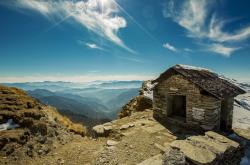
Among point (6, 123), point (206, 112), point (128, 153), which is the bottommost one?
point (128, 153)

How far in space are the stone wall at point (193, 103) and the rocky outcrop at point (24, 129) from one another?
6.86m

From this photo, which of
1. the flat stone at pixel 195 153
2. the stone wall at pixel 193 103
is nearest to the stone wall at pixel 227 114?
the stone wall at pixel 193 103

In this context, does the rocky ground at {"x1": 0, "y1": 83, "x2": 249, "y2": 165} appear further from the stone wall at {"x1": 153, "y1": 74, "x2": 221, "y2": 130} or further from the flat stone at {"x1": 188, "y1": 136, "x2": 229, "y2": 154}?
the stone wall at {"x1": 153, "y1": 74, "x2": 221, "y2": 130}

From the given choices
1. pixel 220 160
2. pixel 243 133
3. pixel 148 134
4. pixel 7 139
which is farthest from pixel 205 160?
pixel 7 139

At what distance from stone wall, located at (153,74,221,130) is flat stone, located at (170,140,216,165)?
12.2ft

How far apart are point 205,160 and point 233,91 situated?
278 inches

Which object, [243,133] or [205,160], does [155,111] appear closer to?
[243,133]

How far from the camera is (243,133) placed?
12.5 metres

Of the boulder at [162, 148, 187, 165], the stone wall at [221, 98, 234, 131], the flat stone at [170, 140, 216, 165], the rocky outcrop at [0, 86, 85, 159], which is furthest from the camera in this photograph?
the stone wall at [221, 98, 234, 131]

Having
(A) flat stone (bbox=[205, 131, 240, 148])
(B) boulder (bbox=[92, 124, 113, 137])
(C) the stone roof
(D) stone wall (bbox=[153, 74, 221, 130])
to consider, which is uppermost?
(C) the stone roof

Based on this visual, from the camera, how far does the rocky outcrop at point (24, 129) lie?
8.84 m

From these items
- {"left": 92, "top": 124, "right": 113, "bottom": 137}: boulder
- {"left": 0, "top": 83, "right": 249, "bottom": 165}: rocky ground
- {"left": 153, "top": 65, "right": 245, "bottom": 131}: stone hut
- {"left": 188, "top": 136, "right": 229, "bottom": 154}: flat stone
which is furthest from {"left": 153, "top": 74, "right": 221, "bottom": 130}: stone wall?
{"left": 92, "top": 124, "right": 113, "bottom": 137}: boulder

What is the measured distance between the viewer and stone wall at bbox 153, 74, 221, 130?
10.3 metres

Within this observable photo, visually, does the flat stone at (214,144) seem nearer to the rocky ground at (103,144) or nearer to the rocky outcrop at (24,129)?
the rocky ground at (103,144)
